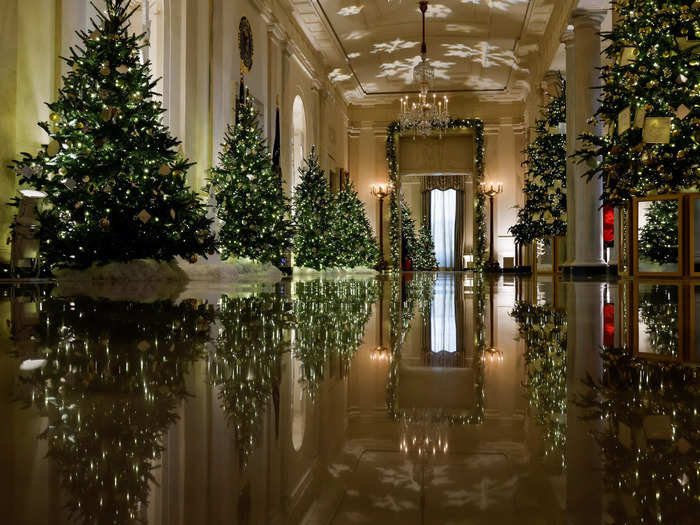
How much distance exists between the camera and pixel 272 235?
10.4 m

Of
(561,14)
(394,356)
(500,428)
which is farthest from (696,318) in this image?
(561,14)

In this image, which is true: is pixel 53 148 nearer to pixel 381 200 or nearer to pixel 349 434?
Answer: pixel 349 434

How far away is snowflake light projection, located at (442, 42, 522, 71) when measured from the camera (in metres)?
16.2

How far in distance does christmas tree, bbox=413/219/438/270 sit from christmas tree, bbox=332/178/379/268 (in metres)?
10.3

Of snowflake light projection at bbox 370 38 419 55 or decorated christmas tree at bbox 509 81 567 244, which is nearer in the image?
decorated christmas tree at bbox 509 81 567 244

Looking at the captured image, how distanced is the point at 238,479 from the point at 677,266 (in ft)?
22.3

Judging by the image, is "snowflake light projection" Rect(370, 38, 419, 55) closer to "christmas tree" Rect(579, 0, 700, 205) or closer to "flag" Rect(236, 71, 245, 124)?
"flag" Rect(236, 71, 245, 124)

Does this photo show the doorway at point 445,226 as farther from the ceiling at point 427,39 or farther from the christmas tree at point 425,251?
the ceiling at point 427,39

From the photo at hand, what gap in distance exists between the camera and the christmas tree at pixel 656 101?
6008 millimetres

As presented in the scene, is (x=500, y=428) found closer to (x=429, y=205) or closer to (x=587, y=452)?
(x=587, y=452)

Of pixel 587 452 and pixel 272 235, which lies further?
pixel 272 235

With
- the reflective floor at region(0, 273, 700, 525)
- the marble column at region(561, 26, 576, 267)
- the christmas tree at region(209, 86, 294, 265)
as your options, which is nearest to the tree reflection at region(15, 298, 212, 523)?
the reflective floor at region(0, 273, 700, 525)

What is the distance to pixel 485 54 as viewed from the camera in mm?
16719

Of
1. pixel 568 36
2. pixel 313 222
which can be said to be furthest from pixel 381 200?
pixel 568 36
